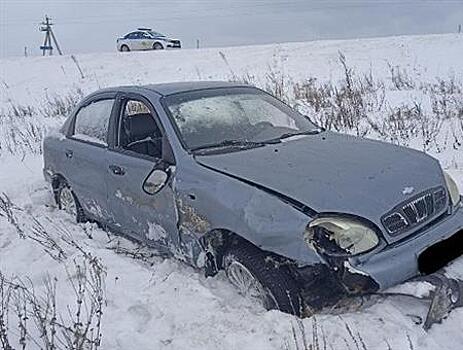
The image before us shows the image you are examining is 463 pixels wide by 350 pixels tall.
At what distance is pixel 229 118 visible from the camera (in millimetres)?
4258

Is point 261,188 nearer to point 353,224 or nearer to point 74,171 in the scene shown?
point 353,224

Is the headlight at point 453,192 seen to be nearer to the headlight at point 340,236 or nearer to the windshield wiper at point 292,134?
the headlight at point 340,236

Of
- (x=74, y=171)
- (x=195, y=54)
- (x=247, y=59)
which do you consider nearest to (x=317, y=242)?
(x=74, y=171)

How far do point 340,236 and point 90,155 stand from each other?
2.72 metres

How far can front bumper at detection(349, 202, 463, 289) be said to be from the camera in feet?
9.34

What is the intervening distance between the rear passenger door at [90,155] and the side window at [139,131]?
215mm

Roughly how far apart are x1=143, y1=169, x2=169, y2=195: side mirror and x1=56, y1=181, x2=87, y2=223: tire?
1.53 metres

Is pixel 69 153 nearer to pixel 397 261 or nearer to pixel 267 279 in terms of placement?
pixel 267 279

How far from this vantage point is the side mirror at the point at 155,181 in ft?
12.6

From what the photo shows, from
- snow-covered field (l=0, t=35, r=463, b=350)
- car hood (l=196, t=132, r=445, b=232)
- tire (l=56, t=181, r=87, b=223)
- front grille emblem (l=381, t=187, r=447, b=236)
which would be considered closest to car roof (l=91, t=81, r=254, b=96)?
car hood (l=196, t=132, r=445, b=232)

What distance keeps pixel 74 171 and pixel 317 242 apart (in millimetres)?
2994

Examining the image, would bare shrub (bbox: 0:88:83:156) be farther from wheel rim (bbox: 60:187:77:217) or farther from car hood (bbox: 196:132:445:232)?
car hood (bbox: 196:132:445:232)

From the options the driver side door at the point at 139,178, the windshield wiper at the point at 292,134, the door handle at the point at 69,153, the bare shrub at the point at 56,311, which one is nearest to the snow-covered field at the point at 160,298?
the bare shrub at the point at 56,311

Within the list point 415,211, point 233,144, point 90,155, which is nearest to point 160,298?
point 233,144
